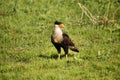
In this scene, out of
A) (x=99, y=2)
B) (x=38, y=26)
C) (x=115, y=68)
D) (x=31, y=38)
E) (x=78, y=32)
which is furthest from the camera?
(x=99, y=2)

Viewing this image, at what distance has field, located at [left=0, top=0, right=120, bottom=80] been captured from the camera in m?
10.6

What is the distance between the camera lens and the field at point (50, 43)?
10.6 metres

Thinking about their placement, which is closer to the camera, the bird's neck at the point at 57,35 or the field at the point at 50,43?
the field at the point at 50,43

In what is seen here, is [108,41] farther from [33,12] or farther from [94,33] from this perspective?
[33,12]

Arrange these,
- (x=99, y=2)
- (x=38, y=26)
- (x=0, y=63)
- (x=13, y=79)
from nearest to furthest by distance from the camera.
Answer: (x=13, y=79) → (x=0, y=63) → (x=38, y=26) → (x=99, y=2)

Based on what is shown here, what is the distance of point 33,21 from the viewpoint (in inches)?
730

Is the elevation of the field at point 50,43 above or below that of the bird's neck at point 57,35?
below

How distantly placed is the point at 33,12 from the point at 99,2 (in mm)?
4432

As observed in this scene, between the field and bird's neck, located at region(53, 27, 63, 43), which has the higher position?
bird's neck, located at region(53, 27, 63, 43)

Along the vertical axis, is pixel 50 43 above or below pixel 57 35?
below

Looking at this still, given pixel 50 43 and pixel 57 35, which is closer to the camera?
pixel 57 35

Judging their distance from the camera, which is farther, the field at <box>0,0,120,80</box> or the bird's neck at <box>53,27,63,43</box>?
the bird's neck at <box>53,27,63,43</box>

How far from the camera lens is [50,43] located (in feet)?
47.4

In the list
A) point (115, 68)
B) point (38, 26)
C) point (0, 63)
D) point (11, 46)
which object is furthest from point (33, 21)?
point (115, 68)
